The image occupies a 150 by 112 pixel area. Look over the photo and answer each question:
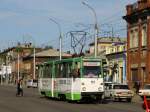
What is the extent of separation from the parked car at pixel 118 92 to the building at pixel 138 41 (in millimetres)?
16950

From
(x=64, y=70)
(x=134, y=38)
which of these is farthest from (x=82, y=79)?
(x=134, y=38)

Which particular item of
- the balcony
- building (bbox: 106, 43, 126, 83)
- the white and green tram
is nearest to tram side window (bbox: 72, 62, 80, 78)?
the white and green tram

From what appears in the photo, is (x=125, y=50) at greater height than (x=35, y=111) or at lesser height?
greater

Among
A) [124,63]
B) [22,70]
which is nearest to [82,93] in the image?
[124,63]

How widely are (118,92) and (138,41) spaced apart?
78.0 feet

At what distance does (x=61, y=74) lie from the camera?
44.0 meters

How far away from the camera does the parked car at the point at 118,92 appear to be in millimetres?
47562

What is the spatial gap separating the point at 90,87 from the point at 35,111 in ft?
35.0

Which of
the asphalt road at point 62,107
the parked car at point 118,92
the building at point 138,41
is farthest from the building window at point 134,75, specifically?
the asphalt road at point 62,107

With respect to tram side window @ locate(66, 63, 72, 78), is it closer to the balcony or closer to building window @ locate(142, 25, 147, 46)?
the balcony

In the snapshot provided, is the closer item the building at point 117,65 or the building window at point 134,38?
the building window at point 134,38

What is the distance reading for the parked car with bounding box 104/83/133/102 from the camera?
47.6m

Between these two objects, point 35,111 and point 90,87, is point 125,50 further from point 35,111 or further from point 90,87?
point 35,111

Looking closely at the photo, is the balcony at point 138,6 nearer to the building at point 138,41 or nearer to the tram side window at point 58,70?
the building at point 138,41
